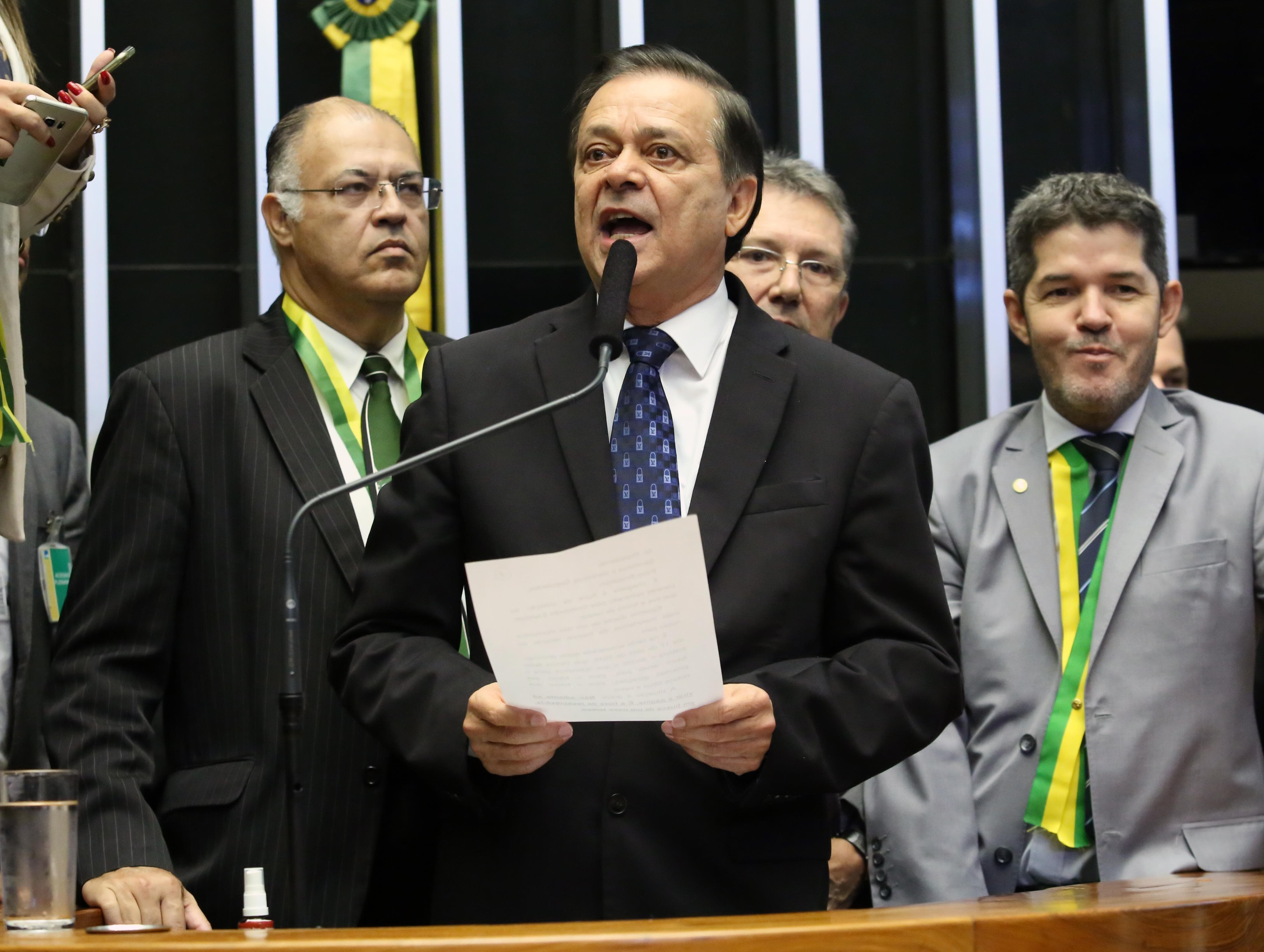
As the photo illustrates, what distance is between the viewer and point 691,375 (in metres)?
2.31

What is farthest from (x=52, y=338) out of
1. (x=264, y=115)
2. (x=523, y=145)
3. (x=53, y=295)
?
(x=523, y=145)

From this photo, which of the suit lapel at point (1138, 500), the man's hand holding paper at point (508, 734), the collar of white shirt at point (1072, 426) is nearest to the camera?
the man's hand holding paper at point (508, 734)

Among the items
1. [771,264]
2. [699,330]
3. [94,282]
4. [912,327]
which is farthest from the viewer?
[912,327]

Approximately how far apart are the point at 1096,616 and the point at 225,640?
1437mm

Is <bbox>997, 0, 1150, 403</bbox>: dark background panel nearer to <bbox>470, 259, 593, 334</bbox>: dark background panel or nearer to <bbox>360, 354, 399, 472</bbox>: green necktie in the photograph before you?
<bbox>470, 259, 593, 334</bbox>: dark background panel

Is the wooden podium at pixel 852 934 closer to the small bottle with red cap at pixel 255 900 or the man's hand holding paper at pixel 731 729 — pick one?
the small bottle with red cap at pixel 255 900

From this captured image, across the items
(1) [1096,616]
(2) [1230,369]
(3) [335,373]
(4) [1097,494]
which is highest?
(2) [1230,369]

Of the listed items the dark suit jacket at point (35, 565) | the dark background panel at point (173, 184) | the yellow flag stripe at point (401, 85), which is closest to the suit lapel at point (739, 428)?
the dark suit jacket at point (35, 565)

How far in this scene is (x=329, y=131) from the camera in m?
2.92

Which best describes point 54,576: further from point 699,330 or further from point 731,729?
point 731,729

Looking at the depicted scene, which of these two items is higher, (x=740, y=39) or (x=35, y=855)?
(x=740, y=39)

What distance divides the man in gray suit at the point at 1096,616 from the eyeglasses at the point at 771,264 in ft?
1.52

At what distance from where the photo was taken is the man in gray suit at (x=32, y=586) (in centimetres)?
264

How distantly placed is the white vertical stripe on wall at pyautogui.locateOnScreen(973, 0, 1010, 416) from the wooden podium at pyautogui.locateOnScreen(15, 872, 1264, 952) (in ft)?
8.18
